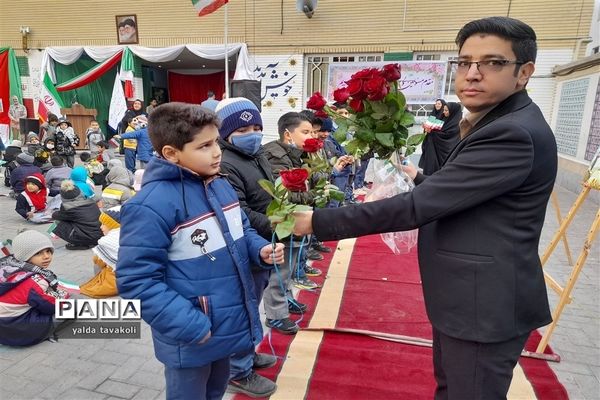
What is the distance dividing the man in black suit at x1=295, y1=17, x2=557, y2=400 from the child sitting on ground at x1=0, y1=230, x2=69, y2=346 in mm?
2387

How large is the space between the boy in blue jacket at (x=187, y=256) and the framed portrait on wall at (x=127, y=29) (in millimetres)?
13803

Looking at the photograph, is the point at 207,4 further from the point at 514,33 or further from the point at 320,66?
the point at 514,33

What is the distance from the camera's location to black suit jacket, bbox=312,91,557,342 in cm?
127

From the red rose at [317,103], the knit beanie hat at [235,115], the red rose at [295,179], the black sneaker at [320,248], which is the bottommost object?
the black sneaker at [320,248]

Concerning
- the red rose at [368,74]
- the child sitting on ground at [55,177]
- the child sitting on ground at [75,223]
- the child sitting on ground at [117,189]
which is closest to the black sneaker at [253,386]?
the red rose at [368,74]

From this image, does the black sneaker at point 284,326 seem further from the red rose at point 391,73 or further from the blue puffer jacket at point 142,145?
the blue puffer jacket at point 142,145

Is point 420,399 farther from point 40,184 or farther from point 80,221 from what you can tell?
point 40,184

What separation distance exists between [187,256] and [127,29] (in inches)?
564

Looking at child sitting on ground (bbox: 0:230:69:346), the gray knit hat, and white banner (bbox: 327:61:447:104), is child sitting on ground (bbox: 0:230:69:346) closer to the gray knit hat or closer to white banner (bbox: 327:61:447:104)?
the gray knit hat

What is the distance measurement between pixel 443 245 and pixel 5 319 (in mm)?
2934

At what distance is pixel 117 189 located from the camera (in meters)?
5.38

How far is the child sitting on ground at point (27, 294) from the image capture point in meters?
2.69

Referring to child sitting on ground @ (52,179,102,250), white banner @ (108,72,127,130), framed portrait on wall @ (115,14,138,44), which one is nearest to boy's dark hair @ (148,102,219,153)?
child sitting on ground @ (52,179,102,250)

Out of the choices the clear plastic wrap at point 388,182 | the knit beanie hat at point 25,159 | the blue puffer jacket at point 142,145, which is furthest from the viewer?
the blue puffer jacket at point 142,145
